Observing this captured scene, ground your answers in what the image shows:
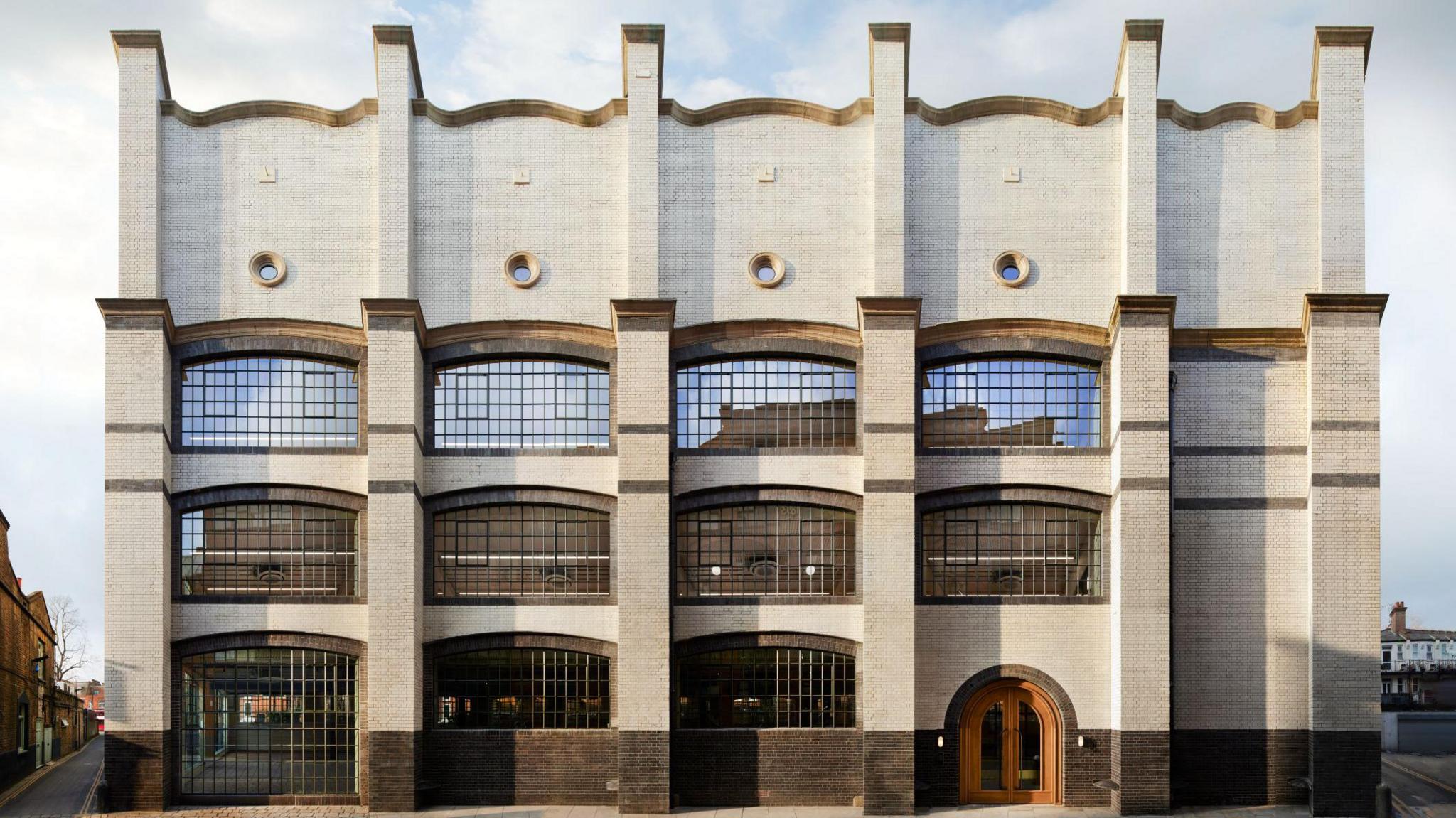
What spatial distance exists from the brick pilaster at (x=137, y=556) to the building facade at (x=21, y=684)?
7251mm

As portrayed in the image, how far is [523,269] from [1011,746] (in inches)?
513

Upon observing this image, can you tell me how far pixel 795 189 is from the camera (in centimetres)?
2481

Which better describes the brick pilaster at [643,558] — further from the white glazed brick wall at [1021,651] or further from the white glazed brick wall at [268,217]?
the white glazed brick wall at [268,217]

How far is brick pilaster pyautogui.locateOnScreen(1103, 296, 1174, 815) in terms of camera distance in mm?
23188

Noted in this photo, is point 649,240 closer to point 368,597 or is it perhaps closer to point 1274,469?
point 368,597

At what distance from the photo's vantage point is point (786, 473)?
79.2 ft

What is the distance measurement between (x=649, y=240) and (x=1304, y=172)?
12648mm

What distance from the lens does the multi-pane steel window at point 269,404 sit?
24.5 meters

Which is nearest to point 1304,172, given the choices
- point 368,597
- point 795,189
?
point 795,189

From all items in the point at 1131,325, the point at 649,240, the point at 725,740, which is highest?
the point at 649,240

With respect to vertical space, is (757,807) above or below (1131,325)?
below

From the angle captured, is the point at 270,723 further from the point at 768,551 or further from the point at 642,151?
the point at 642,151

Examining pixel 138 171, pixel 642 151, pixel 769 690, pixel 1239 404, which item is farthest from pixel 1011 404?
pixel 138 171

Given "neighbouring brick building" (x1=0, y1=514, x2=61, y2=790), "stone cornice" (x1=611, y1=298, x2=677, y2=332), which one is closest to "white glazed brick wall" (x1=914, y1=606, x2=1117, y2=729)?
"stone cornice" (x1=611, y1=298, x2=677, y2=332)
